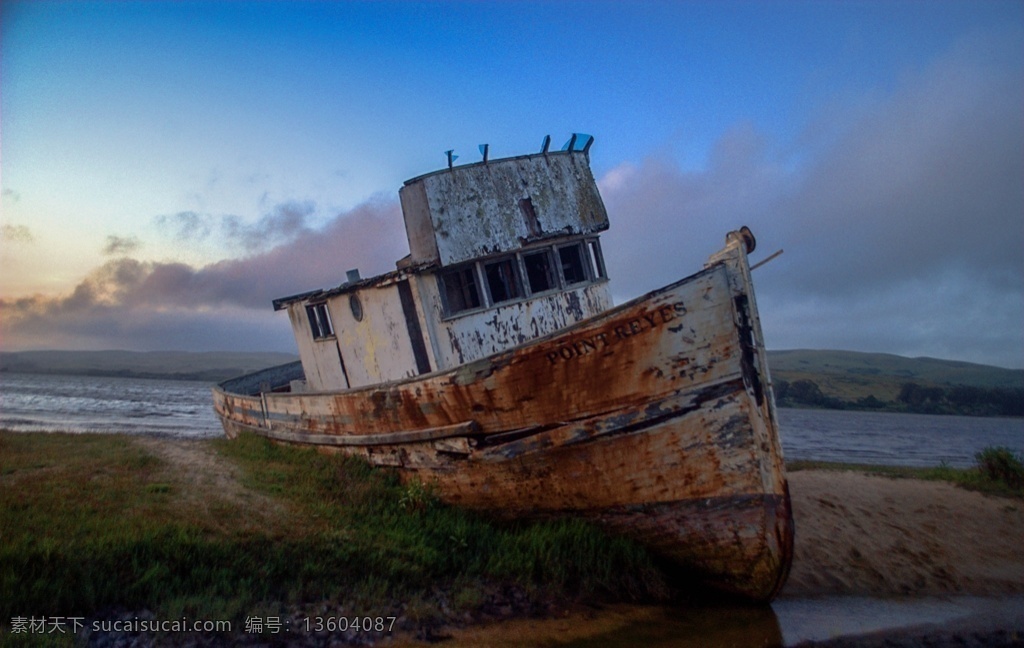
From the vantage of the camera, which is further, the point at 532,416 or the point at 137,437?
the point at 137,437

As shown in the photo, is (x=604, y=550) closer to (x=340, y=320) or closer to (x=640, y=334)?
(x=640, y=334)

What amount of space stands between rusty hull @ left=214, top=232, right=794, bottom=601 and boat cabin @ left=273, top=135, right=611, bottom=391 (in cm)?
126

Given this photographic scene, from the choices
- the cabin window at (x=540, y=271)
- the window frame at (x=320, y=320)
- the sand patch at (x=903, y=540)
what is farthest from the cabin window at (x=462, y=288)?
the sand patch at (x=903, y=540)

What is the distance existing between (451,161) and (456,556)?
4612mm

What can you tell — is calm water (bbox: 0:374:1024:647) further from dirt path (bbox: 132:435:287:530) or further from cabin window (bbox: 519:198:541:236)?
cabin window (bbox: 519:198:541:236)

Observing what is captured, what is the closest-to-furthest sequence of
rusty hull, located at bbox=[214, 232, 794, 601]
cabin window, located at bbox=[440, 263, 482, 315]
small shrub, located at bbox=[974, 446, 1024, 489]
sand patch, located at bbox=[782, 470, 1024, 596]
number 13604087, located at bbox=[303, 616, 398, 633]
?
number 13604087, located at bbox=[303, 616, 398, 633]
rusty hull, located at bbox=[214, 232, 794, 601]
sand patch, located at bbox=[782, 470, 1024, 596]
cabin window, located at bbox=[440, 263, 482, 315]
small shrub, located at bbox=[974, 446, 1024, 489]

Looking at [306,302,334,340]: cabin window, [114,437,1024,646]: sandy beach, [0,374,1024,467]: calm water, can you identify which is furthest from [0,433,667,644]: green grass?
[0,374,1024,467]: calm water

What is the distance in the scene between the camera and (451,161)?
739 cm

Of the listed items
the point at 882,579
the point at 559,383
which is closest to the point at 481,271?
the point at 559,383

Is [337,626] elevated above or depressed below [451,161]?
below

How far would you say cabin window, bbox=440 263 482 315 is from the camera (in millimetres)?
7121

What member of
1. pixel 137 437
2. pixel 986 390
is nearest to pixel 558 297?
pixel 137 437

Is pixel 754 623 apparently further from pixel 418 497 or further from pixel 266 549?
pixel 266 549

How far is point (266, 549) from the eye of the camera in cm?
488
